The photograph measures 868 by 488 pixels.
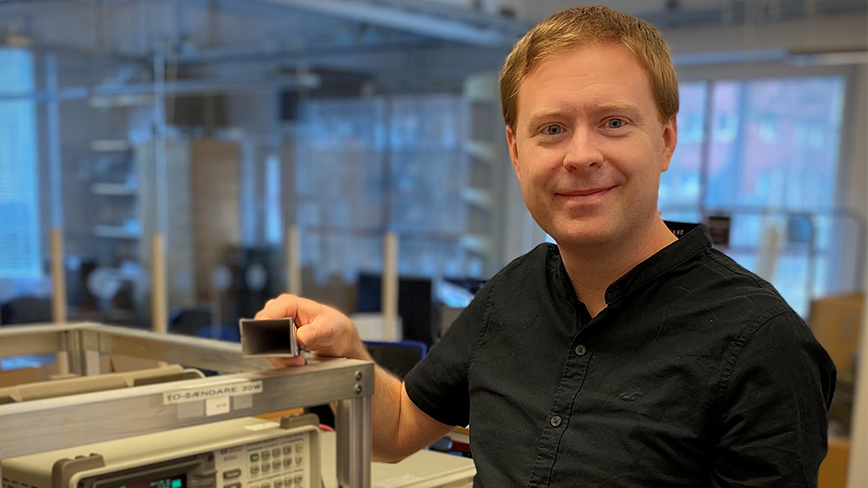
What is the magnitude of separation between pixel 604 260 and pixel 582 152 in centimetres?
16

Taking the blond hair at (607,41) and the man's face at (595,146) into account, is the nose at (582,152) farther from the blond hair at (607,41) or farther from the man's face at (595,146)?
the blond hair at (607,41)

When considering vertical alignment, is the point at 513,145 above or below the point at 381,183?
above

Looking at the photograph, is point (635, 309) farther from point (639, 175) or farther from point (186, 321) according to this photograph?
point (186, 321)

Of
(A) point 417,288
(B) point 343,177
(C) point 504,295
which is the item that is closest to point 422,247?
(B) point 343,177

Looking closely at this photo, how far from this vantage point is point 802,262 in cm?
595

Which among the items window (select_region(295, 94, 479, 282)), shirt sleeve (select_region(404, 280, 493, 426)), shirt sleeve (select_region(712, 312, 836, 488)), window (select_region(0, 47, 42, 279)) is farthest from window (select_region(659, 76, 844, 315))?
shirt sleeve (select_region(712, 312, 836, 488))

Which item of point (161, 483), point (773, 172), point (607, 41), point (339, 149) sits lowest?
point (161, 483)

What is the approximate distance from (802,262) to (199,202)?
420 centimetres

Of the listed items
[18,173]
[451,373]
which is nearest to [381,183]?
[18,173]

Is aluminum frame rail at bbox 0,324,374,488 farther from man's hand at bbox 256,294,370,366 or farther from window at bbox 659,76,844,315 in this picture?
window at bbox 659,76,844,315

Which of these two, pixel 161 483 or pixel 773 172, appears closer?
pixel 161 483

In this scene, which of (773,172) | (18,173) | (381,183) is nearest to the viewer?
(18,173)

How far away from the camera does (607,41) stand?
1054mm

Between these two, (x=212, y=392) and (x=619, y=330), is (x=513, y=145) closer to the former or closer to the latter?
(x=619, y=330)
